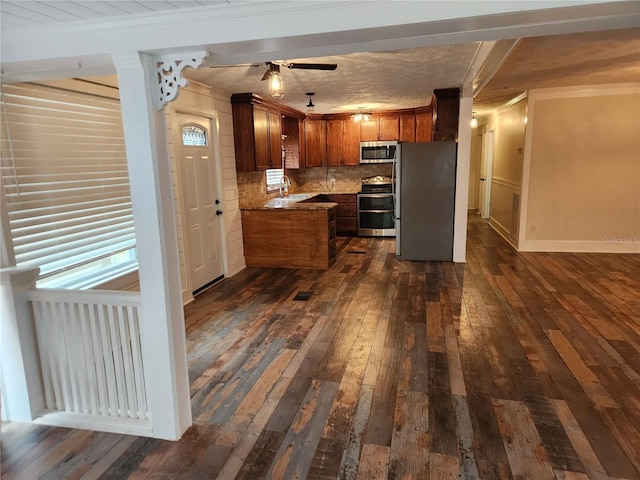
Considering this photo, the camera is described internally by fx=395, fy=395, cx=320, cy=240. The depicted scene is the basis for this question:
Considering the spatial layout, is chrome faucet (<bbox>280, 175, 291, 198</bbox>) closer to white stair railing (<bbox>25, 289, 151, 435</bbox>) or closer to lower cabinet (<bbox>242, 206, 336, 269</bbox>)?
lower cabinet (<bbox>242, 206, 336, 269</bbox>)

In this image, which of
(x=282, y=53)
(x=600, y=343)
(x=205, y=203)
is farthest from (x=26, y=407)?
(x=600, y=343)

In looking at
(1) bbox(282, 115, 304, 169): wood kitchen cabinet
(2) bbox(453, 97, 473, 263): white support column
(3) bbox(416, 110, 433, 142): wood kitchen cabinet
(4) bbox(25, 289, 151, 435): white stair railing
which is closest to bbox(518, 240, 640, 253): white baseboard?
(2) bbox(453, 97, 473, 263): white support column

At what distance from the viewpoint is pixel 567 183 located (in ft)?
19.3

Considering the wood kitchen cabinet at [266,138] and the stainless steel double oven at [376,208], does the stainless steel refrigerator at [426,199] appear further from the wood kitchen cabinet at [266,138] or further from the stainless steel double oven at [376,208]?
the wood kitchen cabinet at [266,138]

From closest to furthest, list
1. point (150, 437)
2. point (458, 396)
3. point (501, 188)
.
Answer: point (150, 437) < point (458, 396) < point (501, 188)

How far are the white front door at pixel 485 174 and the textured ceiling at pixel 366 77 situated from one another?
11.8 feet

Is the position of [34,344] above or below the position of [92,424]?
above

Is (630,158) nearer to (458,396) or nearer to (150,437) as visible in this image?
(458,396)

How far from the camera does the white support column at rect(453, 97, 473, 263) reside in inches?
205

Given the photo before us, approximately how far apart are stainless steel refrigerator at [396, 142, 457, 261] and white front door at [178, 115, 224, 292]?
101 inches

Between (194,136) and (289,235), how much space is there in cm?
179

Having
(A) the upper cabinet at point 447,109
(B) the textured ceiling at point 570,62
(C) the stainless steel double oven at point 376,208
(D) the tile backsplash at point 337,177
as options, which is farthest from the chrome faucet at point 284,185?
(B) the textured ceiling at point 570,62

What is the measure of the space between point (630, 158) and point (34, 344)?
7.16m

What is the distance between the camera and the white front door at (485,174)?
8.88 m
